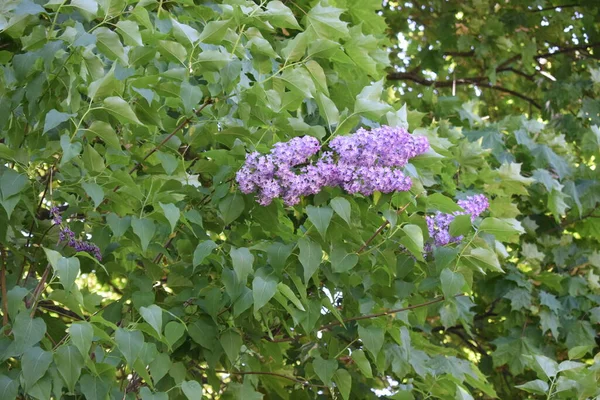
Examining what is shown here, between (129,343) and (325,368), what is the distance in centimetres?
71

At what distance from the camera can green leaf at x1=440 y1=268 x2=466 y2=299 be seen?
7.04 ft

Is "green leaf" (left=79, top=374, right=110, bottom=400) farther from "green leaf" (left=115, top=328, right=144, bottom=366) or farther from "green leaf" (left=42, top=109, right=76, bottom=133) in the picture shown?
"green leaf" (left=42, top=109, right=76, bottom=133)

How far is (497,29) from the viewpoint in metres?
5.61

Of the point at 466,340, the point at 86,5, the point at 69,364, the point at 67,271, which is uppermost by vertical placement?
the point at 86,5

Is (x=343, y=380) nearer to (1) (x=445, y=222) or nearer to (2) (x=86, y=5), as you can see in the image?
(1) (x=445, y=222)

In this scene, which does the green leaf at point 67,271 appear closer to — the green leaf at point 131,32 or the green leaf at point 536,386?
the green leaf at point 131,32

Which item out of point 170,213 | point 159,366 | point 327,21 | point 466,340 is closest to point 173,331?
point 159,366

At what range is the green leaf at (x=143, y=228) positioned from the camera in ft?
6.78

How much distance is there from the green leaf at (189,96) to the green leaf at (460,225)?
0.63 m

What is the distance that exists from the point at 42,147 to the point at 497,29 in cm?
382

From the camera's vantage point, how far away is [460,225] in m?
2.17

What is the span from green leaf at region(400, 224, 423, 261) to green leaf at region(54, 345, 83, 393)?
74 cm

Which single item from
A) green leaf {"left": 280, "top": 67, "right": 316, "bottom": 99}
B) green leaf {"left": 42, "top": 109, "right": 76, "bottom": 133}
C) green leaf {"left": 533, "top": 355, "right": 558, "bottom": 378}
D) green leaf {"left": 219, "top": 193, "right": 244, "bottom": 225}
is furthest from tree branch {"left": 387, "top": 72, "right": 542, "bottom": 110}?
green leaf {"left": 42, "top": 109, "right": 76, "bottom": 133}

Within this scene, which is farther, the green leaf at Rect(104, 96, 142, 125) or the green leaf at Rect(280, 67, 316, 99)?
the green leaf at Rect(280, 67, 316, 99)
